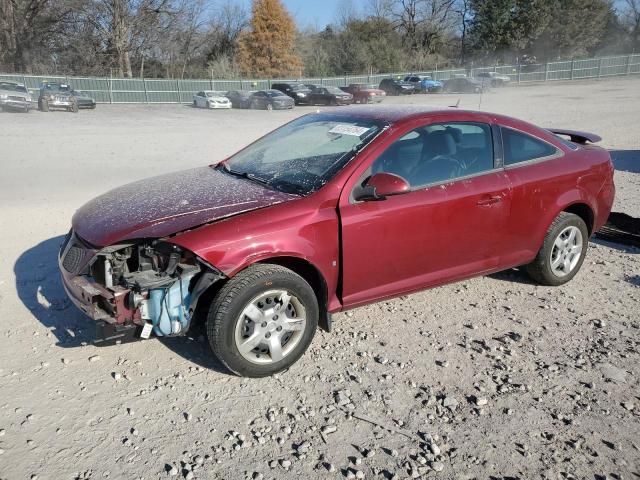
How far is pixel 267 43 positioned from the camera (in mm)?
53344

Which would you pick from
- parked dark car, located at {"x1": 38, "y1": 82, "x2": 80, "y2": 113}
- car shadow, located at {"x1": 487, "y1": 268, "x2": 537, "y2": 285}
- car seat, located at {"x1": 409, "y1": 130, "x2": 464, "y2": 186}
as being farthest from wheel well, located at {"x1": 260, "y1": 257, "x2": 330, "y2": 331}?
parked dark car, located at {"x1": 38, "y1": 82, "x2": 80, "y2": 113}

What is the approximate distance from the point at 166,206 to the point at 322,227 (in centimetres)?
105

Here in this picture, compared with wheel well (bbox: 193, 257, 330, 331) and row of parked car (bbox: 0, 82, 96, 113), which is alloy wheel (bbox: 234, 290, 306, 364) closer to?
wheel well (bbox: 193, 257, 330, 331)

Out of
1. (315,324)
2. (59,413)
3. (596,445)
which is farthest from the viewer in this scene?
(315,324)

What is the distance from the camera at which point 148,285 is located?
10.3 feet

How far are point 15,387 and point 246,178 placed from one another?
2.06 meters

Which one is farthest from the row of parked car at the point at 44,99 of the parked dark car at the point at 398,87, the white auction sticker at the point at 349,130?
the white auction sticker at the point at 349,130

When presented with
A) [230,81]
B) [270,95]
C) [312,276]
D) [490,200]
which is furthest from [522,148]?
[230,81]

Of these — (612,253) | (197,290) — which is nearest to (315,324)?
(197,290)

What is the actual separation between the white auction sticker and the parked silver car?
88.5 ft

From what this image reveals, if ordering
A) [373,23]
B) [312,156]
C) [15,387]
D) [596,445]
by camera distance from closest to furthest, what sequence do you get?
[596,445] → [15,387] → [312,156] → [373,23]

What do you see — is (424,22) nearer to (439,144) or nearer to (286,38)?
(286,38)

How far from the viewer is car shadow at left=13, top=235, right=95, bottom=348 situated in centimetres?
388

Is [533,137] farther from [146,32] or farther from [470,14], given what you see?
[470,14]
